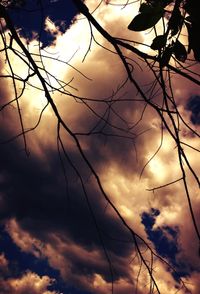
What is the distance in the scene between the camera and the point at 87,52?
6.81 ft

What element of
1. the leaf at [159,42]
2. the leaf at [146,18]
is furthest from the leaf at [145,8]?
the leaf at [159,42]

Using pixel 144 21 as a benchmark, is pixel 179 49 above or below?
above

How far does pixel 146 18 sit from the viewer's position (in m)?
1.51

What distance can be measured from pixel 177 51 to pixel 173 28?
120 mm

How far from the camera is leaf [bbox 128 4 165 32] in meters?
1.51

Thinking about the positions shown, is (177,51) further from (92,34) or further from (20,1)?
(20,1)

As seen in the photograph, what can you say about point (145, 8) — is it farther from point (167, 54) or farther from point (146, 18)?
point (167, 54)

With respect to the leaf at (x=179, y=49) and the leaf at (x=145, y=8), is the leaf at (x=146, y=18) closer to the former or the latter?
the leaf at (x=145, y=8)

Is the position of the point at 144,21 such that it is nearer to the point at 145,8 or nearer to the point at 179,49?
the point at 145,8

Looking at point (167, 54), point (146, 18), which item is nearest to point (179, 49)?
point (167, 54)

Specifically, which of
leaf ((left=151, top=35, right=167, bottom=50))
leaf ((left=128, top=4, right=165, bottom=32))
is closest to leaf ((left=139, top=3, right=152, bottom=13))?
leaf ((left=128, top=4, right=165, bottom=32))

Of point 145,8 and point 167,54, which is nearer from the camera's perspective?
point 145,8

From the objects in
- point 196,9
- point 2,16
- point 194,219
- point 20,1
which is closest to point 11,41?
point 2,16

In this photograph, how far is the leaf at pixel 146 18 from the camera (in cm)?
151
